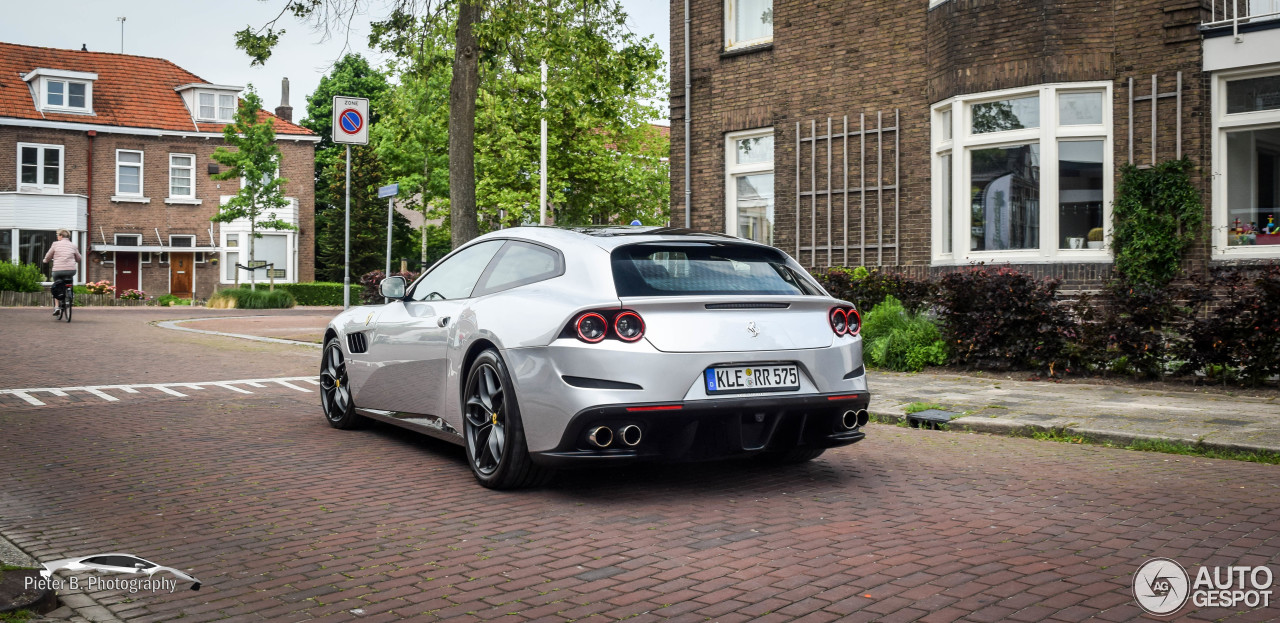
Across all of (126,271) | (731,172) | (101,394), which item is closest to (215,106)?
(126,271)

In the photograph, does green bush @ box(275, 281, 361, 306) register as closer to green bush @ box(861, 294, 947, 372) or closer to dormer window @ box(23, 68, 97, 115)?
dormer window @ box(23, 68, 97, 115)

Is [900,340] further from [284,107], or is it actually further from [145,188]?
[284,107]

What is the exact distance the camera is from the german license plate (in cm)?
553

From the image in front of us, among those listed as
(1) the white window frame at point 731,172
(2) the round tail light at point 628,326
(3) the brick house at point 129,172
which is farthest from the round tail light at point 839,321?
(3) the brick house at point 129,172

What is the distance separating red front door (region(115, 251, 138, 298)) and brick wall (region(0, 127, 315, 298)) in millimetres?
344

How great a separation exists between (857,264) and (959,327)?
14.1 feet

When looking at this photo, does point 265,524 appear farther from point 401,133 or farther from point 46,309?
point 46,309

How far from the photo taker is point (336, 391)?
28.0 feet

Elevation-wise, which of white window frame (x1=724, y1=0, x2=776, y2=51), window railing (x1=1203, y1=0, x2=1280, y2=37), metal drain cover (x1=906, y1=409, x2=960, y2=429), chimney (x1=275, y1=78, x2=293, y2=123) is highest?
chimney (x1=275, y1=78, x2=293, y2=123)

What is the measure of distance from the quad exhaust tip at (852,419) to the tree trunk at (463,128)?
9646mm

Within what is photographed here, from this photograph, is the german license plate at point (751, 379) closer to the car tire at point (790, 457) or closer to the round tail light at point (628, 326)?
the round tail light at point (628, 326)

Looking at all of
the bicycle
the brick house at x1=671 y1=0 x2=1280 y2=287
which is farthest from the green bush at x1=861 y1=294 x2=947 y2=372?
the bicycle

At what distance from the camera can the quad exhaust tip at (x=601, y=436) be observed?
17.6 feet

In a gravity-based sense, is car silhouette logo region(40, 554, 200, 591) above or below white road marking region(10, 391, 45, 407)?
below
